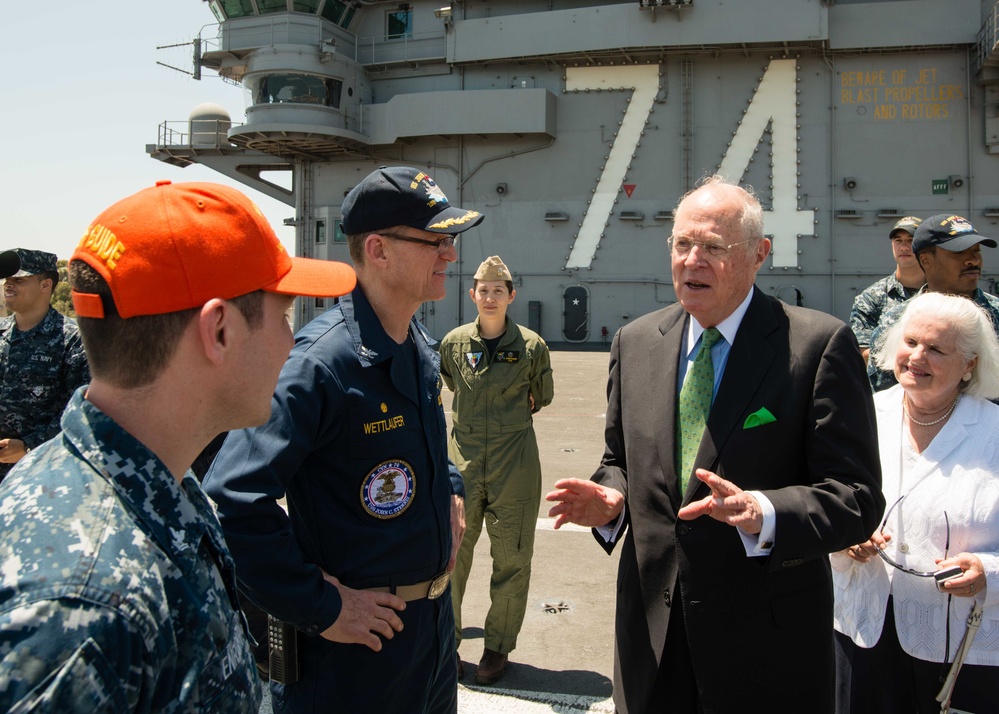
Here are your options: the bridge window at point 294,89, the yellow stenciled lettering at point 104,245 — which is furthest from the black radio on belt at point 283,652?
the bridge window at point 294,89

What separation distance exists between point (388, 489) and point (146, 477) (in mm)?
1151

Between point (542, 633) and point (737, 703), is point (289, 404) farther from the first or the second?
point (542, 633)

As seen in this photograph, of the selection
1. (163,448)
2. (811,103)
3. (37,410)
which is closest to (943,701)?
(163,448)

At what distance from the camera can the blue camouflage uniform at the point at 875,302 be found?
5.46 m

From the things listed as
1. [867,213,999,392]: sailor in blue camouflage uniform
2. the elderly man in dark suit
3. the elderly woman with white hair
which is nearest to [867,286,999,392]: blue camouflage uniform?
[867,213,999,392]: sailor in blue camouflage uniform

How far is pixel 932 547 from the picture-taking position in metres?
2.81

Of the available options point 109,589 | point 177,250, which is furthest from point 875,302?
point 109,589

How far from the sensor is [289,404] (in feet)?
6.95

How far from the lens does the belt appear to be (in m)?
2.29

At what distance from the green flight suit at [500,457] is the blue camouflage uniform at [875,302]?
2402 millimetres

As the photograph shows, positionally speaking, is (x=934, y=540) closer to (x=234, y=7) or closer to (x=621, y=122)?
(x=621, y=122)

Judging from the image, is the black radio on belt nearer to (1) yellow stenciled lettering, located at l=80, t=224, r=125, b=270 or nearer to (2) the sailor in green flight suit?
(1) yellow stenciled lettering, located at l=80, t=224, r=125, b=270

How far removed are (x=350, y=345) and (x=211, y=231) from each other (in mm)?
1007

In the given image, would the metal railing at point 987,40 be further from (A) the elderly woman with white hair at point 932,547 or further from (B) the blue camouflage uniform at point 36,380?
(B) the blue camouflage uniform at point 36,380
